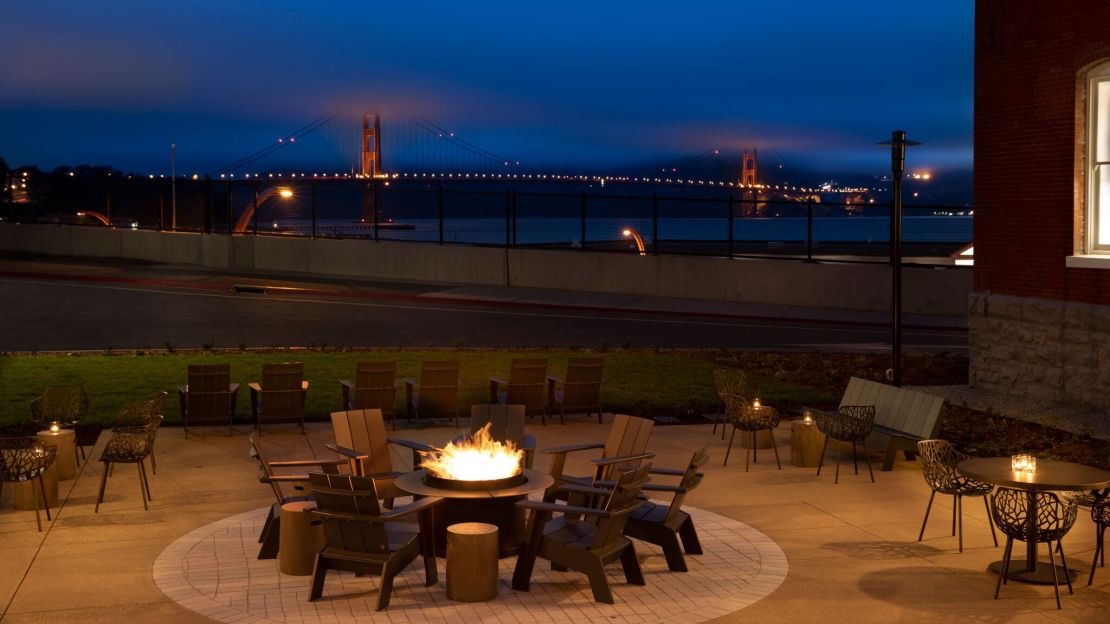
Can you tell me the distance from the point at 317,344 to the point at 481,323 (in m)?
5.15

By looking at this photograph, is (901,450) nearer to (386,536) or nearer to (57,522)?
(386,536)

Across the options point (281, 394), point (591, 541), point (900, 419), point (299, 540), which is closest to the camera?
point (591, 541)

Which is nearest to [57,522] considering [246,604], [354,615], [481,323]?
[246,604]

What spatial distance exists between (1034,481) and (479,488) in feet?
14.6

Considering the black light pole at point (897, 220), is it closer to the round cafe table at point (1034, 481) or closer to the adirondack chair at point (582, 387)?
the adirondack chair at point (582, 387)

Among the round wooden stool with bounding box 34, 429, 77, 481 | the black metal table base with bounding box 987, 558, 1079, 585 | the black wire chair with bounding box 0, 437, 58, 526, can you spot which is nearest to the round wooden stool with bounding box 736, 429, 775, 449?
the black metal table base with bounding box 987, 558, 1079, 585

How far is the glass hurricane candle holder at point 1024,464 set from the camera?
10109 mm

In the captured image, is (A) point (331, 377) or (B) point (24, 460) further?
(A) point (331, 377)

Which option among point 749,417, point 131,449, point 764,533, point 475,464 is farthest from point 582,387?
point 475,464

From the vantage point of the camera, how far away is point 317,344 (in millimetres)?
26000

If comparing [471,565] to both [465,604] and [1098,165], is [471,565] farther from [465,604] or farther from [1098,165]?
[1098,165]

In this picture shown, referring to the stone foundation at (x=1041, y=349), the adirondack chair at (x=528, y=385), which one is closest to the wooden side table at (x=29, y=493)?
the adirondack chair at (x=528, y=385)

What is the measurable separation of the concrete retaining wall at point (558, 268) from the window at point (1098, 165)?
44.3 ft

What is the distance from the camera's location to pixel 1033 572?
31.8 ft
